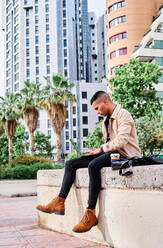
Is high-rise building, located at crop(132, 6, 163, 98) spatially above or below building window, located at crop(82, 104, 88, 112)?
above

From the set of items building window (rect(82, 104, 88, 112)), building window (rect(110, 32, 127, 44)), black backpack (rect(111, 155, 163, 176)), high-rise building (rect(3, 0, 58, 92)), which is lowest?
black backpack (rect(111, 155, 163, 176))

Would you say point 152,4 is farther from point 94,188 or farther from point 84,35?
point 84,35

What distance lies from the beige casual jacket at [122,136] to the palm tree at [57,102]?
89.2 feet

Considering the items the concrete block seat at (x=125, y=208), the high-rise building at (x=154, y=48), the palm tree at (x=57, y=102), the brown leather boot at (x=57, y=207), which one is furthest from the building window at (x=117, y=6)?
the brown leather boot at (x=57, y=207)

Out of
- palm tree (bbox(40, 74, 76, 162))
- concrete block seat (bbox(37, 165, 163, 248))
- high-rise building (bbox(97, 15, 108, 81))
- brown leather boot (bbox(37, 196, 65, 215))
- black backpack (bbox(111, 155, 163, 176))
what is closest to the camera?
concrete block seat (bbox(37, 165, 163, 248))

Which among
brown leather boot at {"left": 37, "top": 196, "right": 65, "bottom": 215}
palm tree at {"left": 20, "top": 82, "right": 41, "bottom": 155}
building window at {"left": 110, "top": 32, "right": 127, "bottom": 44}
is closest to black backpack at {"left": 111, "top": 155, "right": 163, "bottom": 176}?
brown leather boot at {"left": 37, "top": 196, "right": 65, "bottom": 215}

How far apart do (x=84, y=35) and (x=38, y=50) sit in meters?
29.8

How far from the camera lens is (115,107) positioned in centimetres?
388

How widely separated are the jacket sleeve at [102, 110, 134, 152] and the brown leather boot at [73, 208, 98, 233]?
2.45 feet

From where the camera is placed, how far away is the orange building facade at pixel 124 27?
4775 cm

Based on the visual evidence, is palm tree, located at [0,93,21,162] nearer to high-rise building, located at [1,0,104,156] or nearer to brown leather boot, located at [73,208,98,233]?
brown leather boot, located at [73,208,98,233]

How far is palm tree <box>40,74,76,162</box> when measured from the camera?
102ft

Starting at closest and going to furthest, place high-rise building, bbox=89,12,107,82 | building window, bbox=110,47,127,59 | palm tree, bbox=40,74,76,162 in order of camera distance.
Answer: palm tree, bbox=40,74,76,162, building window, bbox=110,47,127,59, high-rise building, bbox=89,12,107,82

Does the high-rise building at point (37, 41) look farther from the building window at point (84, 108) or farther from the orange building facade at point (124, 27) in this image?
the orange building facade at point (124, 27)
